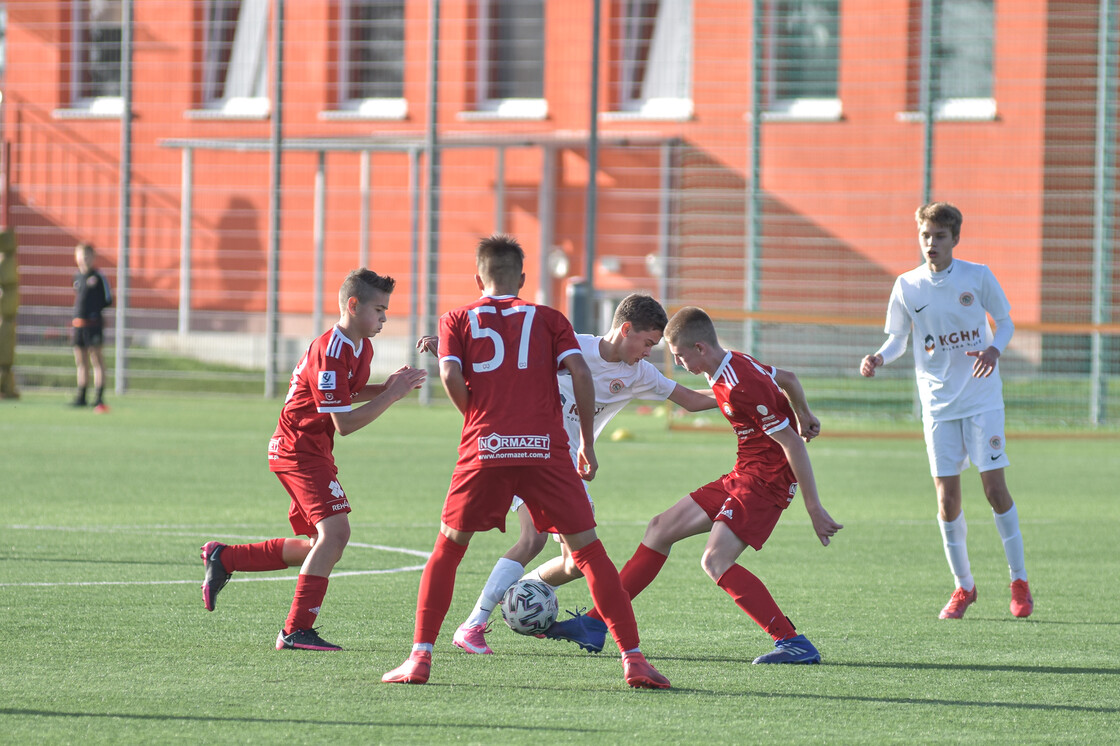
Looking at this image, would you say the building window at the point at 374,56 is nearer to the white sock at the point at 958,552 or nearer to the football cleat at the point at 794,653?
the white sock at the point at 958,552

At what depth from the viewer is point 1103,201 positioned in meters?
19.1

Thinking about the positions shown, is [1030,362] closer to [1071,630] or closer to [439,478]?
[439,478]

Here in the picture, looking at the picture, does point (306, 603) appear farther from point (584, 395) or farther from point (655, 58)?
point (655, 58)

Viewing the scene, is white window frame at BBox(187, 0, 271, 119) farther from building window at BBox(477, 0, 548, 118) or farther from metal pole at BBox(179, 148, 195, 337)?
building window at BBox(477, 0, 548, 118)

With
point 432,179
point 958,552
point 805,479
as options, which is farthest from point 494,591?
point 432,179

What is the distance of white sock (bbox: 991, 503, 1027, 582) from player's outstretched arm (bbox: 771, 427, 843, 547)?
6.10ft

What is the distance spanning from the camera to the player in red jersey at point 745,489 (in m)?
5.63

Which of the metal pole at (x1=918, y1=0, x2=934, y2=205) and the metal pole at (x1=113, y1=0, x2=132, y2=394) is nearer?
the metal pole at (x1=918, y1=0, x2=934, y2=205)

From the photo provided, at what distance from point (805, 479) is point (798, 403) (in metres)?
0.33

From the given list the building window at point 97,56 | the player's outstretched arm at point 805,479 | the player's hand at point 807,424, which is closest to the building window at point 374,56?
the building window at point 97,56

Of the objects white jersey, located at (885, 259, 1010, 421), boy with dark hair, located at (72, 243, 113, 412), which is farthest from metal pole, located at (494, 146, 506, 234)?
white jersey, located at (885, 259, 1010, 421)

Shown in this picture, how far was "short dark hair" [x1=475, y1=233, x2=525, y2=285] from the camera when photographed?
5199 mm

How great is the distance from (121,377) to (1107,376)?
545 inches

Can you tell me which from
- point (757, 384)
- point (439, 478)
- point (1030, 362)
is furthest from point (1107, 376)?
point (757, 384)
